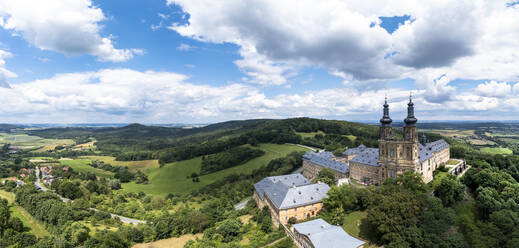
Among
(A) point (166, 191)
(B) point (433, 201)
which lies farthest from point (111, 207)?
(B) point (433, 201)

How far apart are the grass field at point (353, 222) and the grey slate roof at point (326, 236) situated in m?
5.50

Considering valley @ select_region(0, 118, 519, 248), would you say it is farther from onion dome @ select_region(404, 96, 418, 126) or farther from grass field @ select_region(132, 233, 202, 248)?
onion dome @ select_region(404, 96, 418, 126)

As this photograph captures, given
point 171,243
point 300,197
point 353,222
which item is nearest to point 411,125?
point 353,222

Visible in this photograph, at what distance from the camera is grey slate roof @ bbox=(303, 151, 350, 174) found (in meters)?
81.1

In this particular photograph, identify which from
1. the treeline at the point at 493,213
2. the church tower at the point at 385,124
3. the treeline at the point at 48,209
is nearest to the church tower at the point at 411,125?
the church tower at the point at 385,124

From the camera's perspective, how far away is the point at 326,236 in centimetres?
4006

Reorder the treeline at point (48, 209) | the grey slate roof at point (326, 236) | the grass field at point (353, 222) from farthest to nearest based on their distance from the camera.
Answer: the treeline at point (48, 209) → the grass field at point (353, 222) → the grey slate roof at point (326, 236)

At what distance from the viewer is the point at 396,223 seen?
129ft

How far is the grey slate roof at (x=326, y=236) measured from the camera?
3833 cm

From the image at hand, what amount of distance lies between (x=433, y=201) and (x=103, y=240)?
68074mm

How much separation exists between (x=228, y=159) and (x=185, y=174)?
80.1 feet

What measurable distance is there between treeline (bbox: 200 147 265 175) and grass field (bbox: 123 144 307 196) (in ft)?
12.1

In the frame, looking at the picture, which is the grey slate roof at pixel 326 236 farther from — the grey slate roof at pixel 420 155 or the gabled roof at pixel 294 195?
the grey slate roof at pixel 420 155

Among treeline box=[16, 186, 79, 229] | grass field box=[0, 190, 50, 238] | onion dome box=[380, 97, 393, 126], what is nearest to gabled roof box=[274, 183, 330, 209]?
onion dome box=[380, 97, 393, 126]
